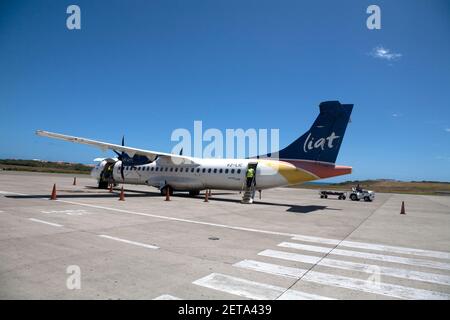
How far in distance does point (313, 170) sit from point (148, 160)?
45.8ft

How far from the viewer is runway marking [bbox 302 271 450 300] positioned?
16.4ft

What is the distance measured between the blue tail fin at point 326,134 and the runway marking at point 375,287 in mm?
12718

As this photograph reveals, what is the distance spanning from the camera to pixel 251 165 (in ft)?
67.8

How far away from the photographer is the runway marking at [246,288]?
4.76 metres

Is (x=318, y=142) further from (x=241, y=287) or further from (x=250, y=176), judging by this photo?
(x=241, y=287)

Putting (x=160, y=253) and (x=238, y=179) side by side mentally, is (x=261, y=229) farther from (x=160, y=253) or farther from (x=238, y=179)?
(x=238, y=179)

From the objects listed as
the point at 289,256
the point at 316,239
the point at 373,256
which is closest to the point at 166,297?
the point at 289,256

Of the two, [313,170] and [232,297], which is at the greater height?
[313,170]

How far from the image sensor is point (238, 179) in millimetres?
21156

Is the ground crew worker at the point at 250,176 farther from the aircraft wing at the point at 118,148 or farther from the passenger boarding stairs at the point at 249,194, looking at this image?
the aircraft wing at the point at 118,148

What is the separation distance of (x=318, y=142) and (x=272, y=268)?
13.0 m

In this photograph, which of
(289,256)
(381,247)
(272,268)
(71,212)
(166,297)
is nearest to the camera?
(166,297)

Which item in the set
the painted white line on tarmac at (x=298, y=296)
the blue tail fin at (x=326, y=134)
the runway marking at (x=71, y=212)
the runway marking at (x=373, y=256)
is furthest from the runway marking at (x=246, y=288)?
the blue tail fin at (x=326, y=134)
